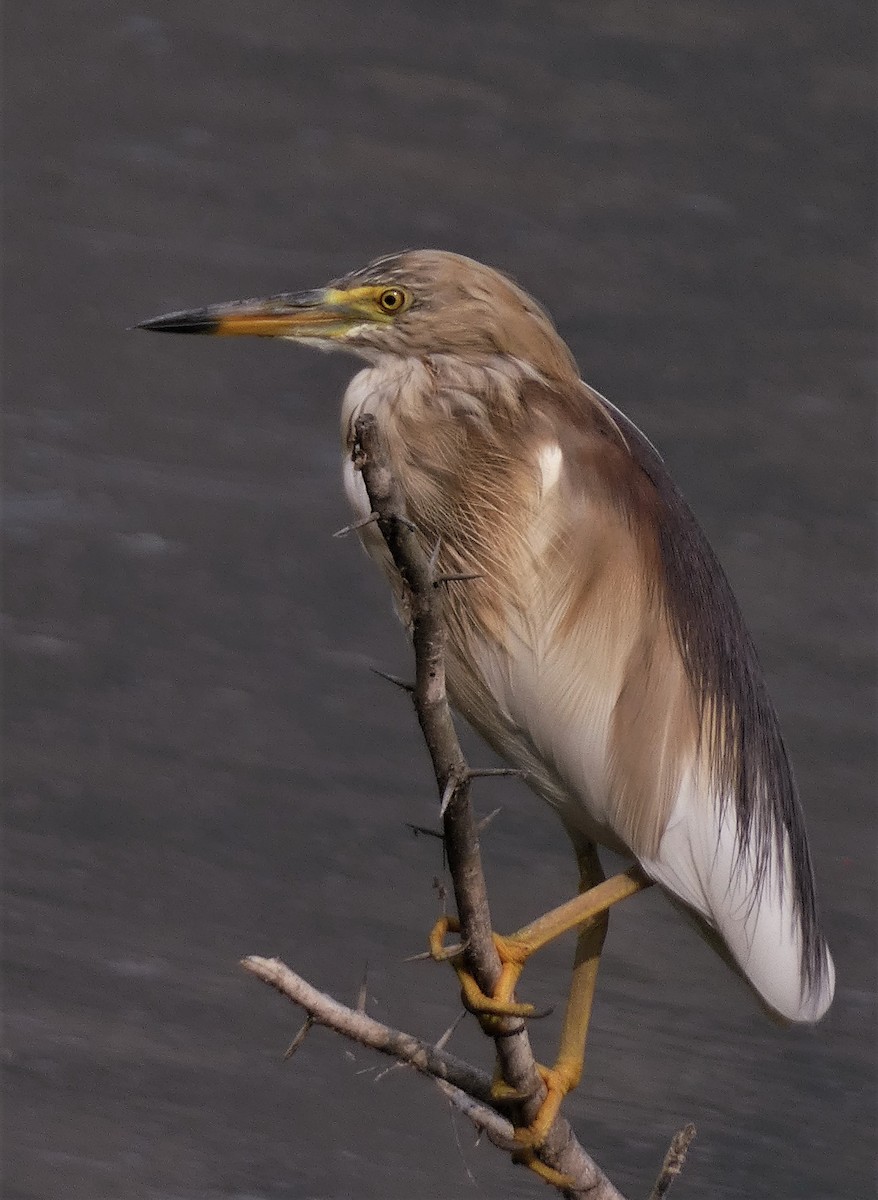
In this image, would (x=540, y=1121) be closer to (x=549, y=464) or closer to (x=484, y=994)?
(x=484, y=994)

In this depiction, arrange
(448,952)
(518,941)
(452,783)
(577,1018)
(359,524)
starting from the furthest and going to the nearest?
(577,1018) → (518,941) → (448,952) → (452,783) → (359,524)

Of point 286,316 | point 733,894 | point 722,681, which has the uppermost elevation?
point 286,316

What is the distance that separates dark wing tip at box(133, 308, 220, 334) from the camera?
190 cm

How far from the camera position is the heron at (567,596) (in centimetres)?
185

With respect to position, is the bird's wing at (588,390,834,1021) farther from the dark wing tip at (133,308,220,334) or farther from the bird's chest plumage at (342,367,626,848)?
the dark wing tip at (133,308,220,334)

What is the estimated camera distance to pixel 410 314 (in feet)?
6.04

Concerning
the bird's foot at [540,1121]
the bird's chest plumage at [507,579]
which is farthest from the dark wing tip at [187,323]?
the bird's foot at [540,1121]

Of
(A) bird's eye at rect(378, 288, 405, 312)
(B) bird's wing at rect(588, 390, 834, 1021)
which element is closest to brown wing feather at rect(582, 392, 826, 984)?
(B) bird's wing at rect(588, 390, 834, 1021)

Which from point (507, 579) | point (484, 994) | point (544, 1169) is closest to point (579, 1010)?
point (544, 1169)

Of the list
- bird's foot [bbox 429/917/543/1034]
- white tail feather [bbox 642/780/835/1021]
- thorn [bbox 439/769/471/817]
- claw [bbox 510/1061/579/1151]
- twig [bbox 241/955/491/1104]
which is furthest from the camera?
white tail feather [bbox 642/780/835/1021]

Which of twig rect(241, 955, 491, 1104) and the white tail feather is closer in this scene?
twig rect(241, 955, 491, 1104)

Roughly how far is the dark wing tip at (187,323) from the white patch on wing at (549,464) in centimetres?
A: 35

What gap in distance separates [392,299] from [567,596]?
13.4 inches

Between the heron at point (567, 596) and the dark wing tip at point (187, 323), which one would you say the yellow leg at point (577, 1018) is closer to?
the heron at point (567, 596)
